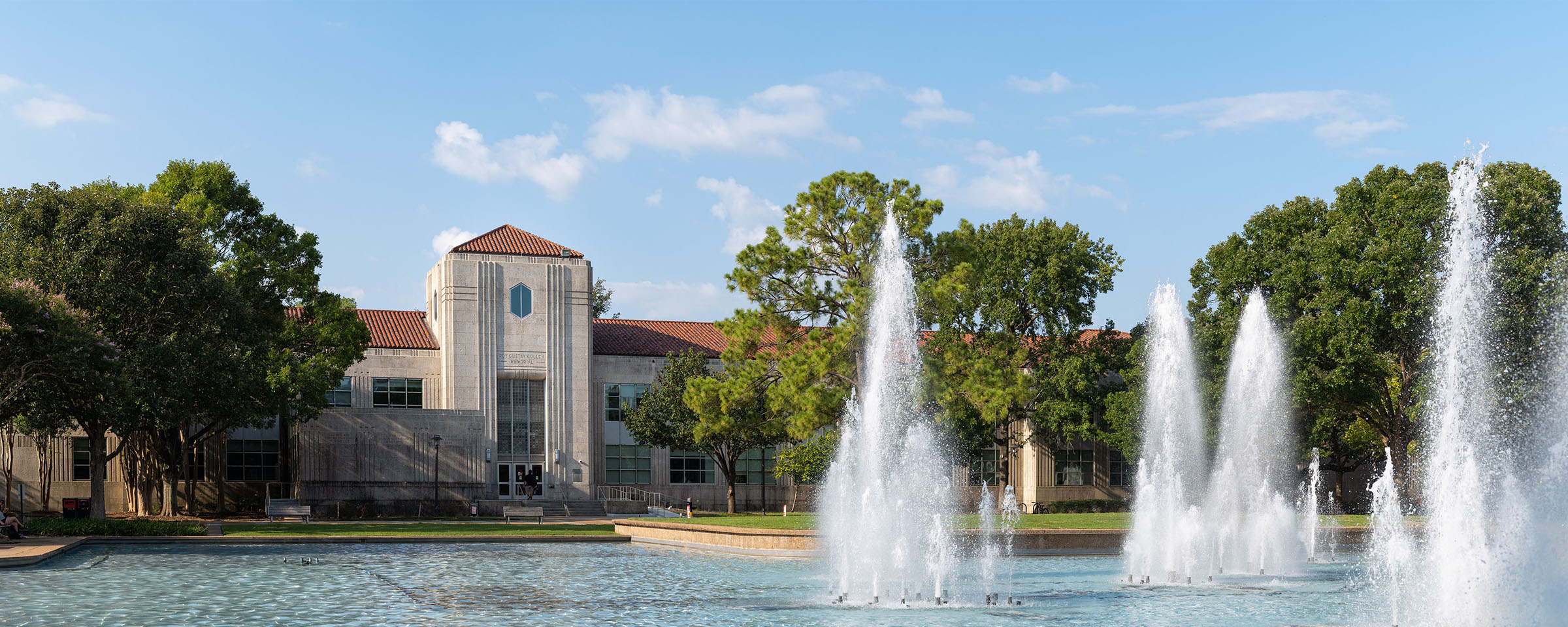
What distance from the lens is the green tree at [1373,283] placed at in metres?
37.2

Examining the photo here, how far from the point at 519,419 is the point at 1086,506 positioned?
25.4m

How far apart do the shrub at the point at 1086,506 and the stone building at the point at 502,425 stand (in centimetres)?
89

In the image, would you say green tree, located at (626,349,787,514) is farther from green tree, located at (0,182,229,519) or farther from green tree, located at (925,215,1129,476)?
green tree, located at (0,182,229,519)

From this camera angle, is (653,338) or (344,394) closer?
(344,394)

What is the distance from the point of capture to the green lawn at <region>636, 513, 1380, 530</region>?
30.4m

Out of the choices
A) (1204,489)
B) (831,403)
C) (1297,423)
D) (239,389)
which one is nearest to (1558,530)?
(831,403)

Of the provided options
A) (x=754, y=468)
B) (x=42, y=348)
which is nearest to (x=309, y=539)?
(x=42, y=348)

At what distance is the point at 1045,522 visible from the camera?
3291 cm

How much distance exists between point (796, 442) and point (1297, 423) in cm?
1861

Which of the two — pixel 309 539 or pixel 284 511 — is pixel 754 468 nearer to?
pixel 284 511

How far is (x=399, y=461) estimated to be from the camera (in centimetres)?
4853

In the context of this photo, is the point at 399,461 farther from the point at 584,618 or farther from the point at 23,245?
the point at 584,618

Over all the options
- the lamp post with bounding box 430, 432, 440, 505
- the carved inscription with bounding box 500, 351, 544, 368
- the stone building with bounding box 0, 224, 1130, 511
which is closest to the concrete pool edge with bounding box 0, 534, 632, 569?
the lamp post with bounding box 430, 432, 440, 505

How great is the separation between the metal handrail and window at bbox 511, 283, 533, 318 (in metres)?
8.19
